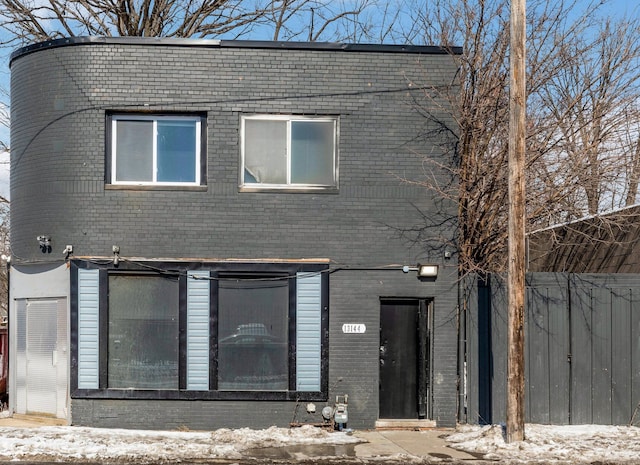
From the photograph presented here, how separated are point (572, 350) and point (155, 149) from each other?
25.2 feet

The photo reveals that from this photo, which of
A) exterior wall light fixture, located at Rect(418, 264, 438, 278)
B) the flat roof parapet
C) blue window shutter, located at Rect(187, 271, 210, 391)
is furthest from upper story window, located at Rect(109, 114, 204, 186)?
exterior wall light fixture, located at Rect(418, 264, 438, 278)

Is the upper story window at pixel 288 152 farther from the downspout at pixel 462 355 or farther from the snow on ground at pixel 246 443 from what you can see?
the snow on ground at pixel 246 443

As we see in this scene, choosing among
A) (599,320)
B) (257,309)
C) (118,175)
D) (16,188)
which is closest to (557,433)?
(599,320)

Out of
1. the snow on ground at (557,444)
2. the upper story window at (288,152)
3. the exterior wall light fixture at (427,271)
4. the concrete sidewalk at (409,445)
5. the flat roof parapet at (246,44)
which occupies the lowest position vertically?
the concrete sidewalk at (409,445)

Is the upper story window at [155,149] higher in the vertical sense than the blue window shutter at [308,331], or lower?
higher

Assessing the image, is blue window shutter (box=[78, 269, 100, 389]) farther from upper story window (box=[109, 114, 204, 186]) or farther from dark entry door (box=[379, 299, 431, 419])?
dark entry door (box=[379, 299, 431, 419])

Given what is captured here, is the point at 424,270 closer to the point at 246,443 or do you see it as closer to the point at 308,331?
the point at 308,331

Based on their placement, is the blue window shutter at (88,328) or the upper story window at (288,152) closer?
the blue window shutter at (88,328)

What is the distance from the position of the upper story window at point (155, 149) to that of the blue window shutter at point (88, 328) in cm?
173

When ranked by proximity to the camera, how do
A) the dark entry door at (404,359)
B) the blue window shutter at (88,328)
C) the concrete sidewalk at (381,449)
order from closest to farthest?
the concrete sidewalk at (381,449) → the blue window shutter at (88,328) → the dark entry door at (404,359)

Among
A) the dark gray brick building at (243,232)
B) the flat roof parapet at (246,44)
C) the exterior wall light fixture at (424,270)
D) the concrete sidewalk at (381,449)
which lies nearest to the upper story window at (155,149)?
the dark gray brick building at (243,232)

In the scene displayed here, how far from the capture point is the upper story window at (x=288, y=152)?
1312cm

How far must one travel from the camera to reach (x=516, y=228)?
11008mm

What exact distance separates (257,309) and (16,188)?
485 centimetres
